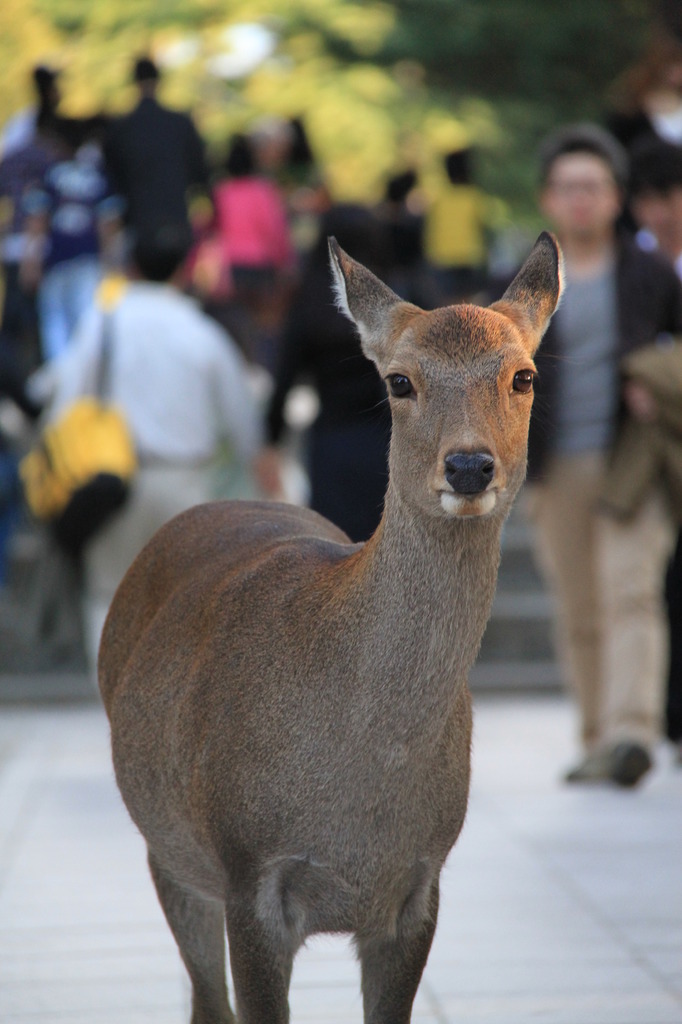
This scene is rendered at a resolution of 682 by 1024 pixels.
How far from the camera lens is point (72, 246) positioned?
12.1m

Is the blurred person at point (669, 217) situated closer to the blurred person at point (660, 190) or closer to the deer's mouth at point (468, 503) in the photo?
the blurred person at point (660, 190)

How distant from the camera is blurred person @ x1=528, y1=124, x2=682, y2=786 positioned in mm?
7562

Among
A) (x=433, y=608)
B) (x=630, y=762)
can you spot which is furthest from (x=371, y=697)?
(x=630, y=762)

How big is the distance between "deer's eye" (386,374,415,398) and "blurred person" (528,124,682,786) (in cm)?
386

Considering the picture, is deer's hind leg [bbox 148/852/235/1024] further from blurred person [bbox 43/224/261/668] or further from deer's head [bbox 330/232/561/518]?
blurred person [bbox 43/224/261/668]

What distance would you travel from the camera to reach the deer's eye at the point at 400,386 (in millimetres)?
3617

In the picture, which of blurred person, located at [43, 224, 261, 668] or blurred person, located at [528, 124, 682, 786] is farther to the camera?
blurred person, located at [43, 224, 261, 668]

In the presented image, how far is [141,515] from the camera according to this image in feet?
25.4

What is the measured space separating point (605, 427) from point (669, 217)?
4.01ft

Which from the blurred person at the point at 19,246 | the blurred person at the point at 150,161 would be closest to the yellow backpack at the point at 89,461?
the blurred person at the point at 19,246

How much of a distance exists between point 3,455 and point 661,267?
4.95 metres

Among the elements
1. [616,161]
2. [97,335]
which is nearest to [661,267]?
[616,161]

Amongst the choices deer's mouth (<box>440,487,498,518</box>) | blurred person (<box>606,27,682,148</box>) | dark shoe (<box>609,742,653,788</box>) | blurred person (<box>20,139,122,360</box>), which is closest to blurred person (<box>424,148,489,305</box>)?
blurred person (<box>20,139,122,360</box>)

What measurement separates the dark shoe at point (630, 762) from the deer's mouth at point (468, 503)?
14.2 feet
